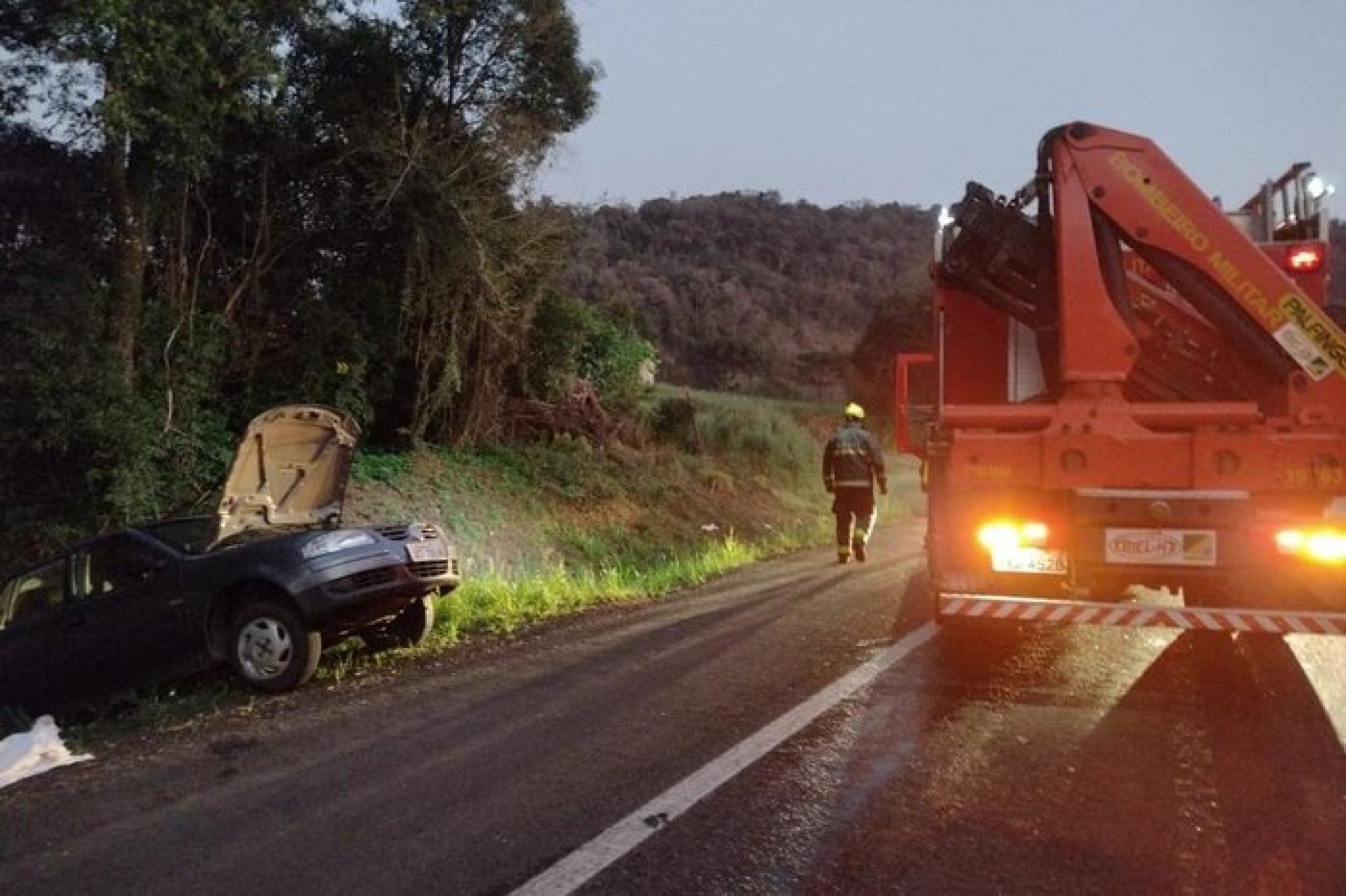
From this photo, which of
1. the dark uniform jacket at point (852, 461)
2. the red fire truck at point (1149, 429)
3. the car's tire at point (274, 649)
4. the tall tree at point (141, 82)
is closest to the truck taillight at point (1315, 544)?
the red fire truck at point (1149, 429)

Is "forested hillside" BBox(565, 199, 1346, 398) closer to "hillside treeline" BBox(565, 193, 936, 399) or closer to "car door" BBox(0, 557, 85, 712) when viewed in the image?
"hillside treeline" BBox(565, 193, 936, 399)

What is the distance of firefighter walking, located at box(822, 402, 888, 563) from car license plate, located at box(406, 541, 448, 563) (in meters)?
5.13

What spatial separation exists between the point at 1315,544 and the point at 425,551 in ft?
18.8

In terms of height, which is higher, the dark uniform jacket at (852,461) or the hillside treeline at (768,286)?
the hillside treeline at (768,286)

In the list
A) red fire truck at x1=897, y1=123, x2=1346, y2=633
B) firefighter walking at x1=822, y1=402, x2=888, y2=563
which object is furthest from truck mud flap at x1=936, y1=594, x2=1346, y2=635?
firefighter walking at x1=822, y1=402, x2=888, y2=563

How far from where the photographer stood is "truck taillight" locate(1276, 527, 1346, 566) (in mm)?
5422

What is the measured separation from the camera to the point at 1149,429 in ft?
18.8

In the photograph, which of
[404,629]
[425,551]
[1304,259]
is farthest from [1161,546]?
[404,629]

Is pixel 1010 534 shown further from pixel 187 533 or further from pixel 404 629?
pixel 187 533

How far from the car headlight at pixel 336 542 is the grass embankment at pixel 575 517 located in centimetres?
87

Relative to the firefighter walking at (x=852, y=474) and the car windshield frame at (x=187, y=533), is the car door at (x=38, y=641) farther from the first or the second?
the firefighter walking at (x=852, y=474)

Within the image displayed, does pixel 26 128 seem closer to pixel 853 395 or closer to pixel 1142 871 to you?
pixel 1142 871

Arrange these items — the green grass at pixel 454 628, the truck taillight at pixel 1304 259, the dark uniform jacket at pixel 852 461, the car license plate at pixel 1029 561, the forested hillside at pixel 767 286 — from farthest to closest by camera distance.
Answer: the forested hillside at pixel 767 286
the dark uniform jacket at pixel 852 461
the truck taillight at pixel 1304 259
the green grass at pixel 454 628
the car license plate at pixel 1029 561

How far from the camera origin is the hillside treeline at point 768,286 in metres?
43.3
